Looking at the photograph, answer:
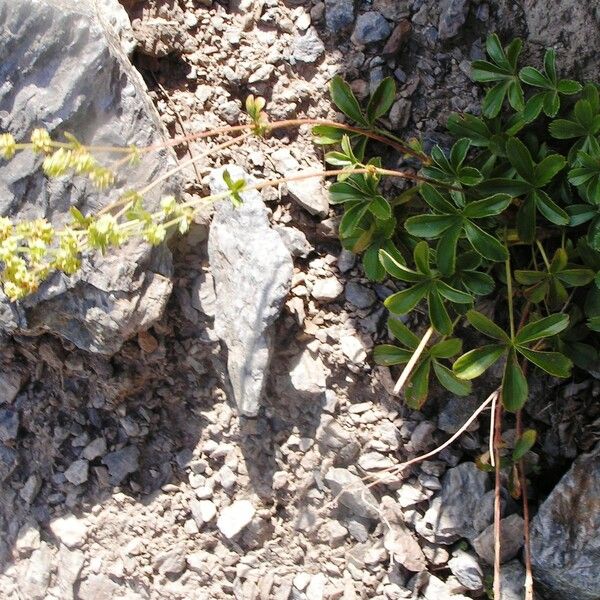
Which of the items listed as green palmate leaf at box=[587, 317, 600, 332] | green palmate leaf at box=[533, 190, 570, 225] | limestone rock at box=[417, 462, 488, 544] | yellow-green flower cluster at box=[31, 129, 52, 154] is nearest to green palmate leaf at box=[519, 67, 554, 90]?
green palmate leaf at box=[533, 190, 570, 225]

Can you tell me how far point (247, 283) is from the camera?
A: 3025 millimetres

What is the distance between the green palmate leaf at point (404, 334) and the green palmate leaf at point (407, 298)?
0.39ft

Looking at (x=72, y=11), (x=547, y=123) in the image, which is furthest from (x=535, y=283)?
(x=72, y=11)

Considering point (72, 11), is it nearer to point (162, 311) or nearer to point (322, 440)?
point (162, 311)

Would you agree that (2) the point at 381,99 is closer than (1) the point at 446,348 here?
No

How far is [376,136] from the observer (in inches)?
113

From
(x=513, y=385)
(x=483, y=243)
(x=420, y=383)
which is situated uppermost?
(x=483, y=243)

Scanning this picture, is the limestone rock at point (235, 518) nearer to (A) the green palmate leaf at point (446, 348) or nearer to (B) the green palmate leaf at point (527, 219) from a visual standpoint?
(A) the green palmate leaf at point (446, 348)

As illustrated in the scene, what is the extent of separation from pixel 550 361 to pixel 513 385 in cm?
15

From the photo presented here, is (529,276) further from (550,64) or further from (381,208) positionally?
(550,64)

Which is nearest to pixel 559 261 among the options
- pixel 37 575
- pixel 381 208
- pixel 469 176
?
pixel 469 176

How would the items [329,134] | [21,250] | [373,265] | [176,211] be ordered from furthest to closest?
[329,134], [373,265], [176,211], [21,250]

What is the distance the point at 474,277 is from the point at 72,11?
1.76 m

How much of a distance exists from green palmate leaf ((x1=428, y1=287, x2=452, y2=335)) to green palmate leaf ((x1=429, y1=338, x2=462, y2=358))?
2.2 inches
